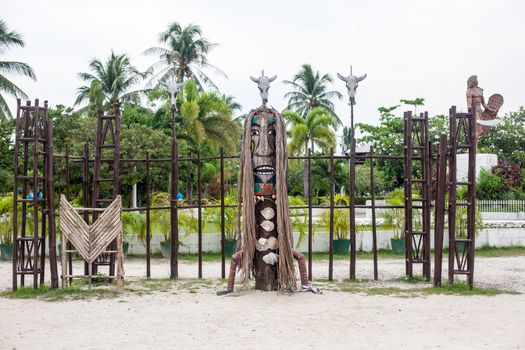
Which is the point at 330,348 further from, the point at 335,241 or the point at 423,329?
the point at 335,241

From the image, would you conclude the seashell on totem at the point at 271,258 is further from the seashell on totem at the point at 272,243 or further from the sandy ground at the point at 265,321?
the sandy ground at the point at 265,321

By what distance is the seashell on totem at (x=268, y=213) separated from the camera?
9578 mm

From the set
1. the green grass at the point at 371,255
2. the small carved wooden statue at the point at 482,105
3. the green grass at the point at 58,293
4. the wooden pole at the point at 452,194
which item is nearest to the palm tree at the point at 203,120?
the small carved wooden statue at the point at 482,105

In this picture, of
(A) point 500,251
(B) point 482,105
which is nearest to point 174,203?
(A) point 500,251

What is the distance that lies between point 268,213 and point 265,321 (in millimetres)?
2202

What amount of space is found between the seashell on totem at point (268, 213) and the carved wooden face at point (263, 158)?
215mm

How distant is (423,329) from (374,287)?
3051mm

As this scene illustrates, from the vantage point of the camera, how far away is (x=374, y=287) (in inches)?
404

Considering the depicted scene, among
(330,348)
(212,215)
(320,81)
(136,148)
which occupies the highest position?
(320,81)

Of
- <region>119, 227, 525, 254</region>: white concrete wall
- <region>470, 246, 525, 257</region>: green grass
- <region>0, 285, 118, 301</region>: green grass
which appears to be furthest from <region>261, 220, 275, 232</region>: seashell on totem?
<region>470, 246, 525, 257</region>: green grass

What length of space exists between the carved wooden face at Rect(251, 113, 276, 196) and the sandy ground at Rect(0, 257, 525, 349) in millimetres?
1488

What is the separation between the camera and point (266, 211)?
959 cm

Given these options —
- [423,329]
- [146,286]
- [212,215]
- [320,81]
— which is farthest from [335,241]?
[320,81]

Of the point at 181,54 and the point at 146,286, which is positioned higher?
the point at 181,54
